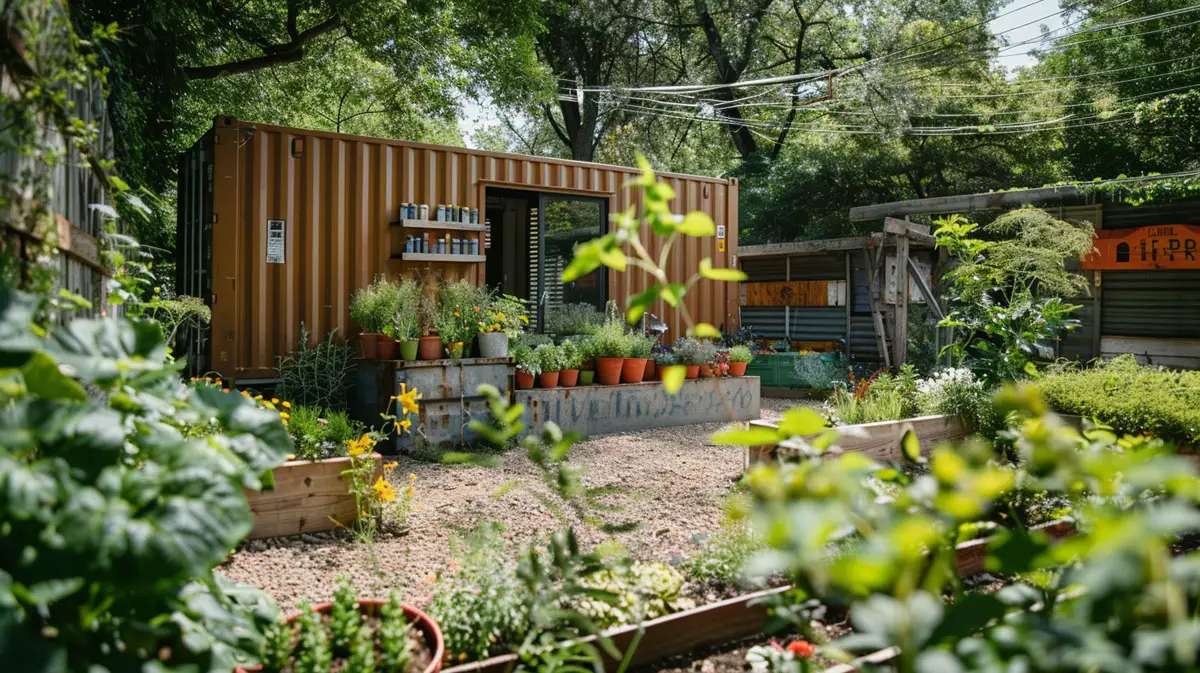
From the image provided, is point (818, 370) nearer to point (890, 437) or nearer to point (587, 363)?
point (587, 363)

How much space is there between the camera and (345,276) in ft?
22.3

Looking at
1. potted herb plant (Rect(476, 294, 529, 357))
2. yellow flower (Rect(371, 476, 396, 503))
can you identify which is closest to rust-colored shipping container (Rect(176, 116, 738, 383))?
potted herb plant (Rect(476, 294, 529, 357))

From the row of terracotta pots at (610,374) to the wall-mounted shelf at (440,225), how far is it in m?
1.68

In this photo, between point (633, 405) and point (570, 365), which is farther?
point (633, 405)

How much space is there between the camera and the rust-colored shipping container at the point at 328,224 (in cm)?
625

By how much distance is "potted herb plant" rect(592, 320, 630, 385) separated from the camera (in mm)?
6852

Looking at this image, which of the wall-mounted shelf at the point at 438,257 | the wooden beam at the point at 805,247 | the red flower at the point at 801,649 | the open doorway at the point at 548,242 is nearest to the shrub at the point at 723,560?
the red flower at the point at 801,649

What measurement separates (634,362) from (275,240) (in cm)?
326

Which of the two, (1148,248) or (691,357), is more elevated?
(1148,248)

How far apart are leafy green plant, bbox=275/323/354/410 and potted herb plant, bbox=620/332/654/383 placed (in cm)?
238

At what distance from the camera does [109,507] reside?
3.35ft

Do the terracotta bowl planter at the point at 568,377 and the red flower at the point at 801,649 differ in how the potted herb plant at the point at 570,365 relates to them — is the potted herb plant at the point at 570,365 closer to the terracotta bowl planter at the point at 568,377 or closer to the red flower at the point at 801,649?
the terracotta bowl planter at the point at 568,377

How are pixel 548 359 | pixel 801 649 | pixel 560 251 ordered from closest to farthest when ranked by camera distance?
pixel 801 649
pixel 548 359
pixel 560 251

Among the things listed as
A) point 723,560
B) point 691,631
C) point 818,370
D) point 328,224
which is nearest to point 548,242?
point 328,224
